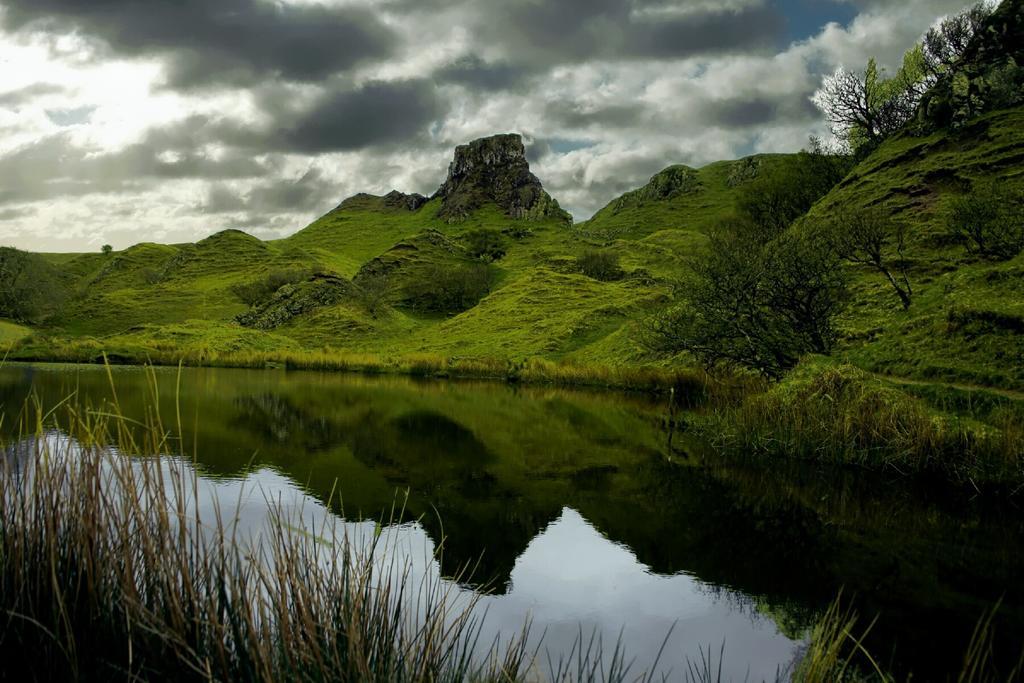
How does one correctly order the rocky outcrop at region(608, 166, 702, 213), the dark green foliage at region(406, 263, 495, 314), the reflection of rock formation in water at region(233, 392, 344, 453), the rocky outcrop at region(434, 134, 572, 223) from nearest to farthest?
the reflection of rock formation in water at region(233, 392, 344, 453) < the dark green foliage at region(406, 263, 495, 314) < the rocky outcrop at region(434, 134, 572, 223) < the rocky outcrop at region(608, 166, 702, 213)

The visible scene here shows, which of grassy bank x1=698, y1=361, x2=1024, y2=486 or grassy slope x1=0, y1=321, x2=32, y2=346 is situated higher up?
grassy slope x1=0, y1=321, x2=32, y2=346

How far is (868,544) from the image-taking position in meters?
9.66

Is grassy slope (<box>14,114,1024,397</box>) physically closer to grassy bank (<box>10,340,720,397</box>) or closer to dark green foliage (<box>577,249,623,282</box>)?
grassy bank (<box>10,340,720,397</box>)

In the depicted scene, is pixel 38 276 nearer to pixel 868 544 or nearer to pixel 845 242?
pixel 845 242

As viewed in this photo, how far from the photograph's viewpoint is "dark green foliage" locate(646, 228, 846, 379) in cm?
2269

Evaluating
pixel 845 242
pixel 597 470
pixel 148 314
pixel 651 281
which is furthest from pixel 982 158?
pixel 148 314

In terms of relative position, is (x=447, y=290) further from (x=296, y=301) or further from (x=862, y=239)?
(x=862, y=239)

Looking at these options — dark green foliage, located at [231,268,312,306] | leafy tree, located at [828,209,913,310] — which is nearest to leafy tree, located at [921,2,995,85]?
leafy tree, located at [828,209,913,310]

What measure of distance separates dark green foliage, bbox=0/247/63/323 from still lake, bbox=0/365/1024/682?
70.6 m

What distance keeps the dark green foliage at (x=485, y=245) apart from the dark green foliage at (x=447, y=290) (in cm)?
1546

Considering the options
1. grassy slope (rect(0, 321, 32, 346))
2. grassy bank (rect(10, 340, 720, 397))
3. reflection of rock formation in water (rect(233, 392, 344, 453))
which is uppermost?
grassy slope (rect(0, 321, 32, 346))

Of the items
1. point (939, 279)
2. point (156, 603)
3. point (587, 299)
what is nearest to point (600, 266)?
point (587, 299)

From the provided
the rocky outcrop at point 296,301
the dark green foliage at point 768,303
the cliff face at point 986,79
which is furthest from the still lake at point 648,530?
the rocky outcrop at point 296,301

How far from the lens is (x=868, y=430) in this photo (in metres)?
14.6
